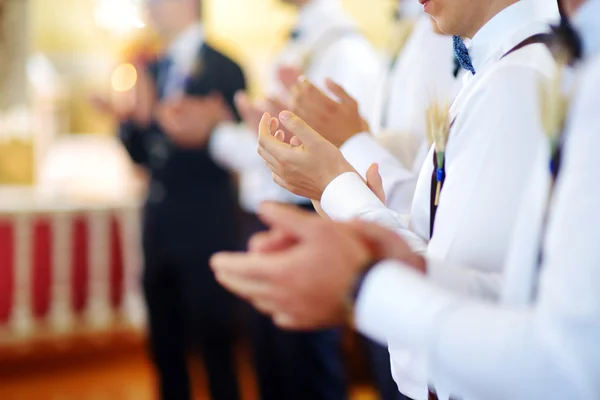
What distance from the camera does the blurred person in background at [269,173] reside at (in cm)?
203

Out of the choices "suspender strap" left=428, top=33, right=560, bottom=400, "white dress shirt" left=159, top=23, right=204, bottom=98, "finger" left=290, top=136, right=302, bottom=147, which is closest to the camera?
"suspender strap" left=428, top=33, right=560, bottom=400

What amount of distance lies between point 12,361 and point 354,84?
7.86 ft

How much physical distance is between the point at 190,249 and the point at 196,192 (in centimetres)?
21

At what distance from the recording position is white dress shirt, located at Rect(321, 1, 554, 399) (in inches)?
28.2

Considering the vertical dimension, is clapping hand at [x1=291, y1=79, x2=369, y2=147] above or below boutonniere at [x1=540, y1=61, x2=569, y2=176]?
above

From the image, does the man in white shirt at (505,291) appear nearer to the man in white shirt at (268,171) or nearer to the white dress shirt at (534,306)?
the white dress shirt at (534,306)

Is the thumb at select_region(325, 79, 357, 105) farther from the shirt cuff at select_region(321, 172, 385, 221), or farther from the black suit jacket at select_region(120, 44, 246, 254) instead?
the black suit jacket at select_region(120, 44, 246, 254)

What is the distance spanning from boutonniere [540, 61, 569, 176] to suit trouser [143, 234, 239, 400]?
6.04ft

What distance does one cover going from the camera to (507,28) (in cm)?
85

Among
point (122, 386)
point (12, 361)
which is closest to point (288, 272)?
point (122, 386)

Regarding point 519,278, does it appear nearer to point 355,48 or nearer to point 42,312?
point 355,48

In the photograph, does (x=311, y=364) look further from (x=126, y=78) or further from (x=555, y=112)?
(x=555, y=112)

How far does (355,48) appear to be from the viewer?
6.83ft

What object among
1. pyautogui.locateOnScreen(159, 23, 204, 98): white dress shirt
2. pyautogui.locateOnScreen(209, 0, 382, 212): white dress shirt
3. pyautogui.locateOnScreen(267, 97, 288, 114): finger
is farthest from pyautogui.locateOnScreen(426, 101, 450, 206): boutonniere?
pyautogui.locateOnScreen(159, 23, 204, 98): white dress shirt
